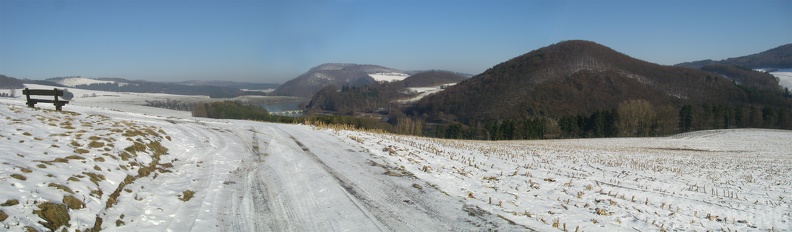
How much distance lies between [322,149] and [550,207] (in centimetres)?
970

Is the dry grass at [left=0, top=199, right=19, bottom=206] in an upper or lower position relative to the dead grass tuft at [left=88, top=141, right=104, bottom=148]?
lower

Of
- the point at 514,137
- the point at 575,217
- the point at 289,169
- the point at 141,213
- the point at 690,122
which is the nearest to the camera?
the point at 141,213

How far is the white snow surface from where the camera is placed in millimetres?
7699

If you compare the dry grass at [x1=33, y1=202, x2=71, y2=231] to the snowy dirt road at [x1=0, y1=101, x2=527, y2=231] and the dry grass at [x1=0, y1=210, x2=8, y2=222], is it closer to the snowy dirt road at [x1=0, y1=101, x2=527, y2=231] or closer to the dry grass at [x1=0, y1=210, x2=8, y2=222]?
the snowy dirt road at [x1=0, y1=101, x2=527, y2=231]

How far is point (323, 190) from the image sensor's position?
10.2m

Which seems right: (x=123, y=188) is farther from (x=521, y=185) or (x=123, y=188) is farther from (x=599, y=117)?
(x=599, y=117)

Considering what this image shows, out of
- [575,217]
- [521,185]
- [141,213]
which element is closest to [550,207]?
[575,217]

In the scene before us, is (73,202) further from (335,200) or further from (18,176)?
(335,200)

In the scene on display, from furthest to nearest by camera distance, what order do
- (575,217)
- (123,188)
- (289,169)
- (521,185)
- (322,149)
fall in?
(322,149) < (289,169) < (521,185) < (123,188) < (575,217)

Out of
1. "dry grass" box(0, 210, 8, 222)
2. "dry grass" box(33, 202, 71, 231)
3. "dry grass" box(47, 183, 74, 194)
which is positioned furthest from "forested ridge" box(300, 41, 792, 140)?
"dry grass" box(0, 210, 8, 222)

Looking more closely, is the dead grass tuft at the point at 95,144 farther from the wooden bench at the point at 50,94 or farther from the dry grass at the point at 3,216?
the wooden bench at the point at 50,94

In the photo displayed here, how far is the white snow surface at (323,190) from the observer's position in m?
7.70

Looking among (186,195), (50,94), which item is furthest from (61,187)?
(50,94)

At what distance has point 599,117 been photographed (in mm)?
96562
